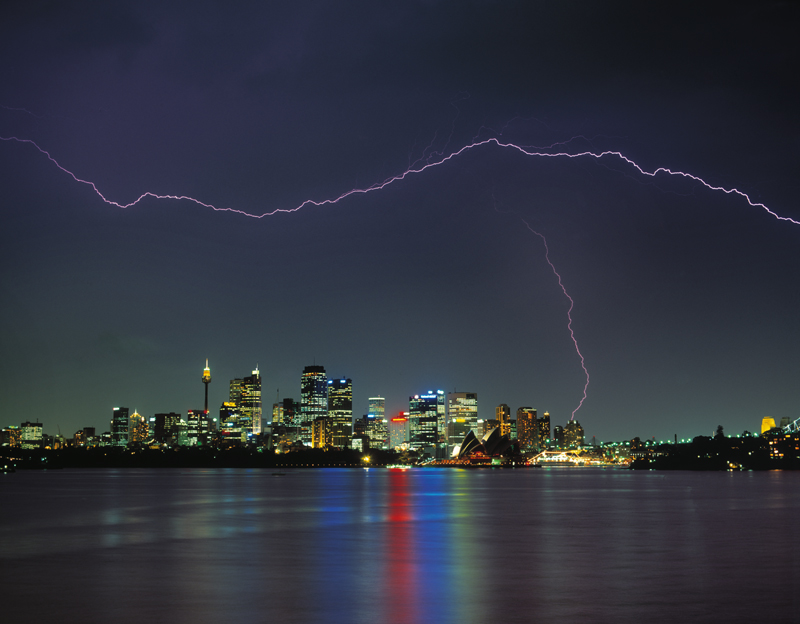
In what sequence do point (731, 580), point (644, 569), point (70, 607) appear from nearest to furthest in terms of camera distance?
point (70, 607) → point (731, 580) → point (644, 569)

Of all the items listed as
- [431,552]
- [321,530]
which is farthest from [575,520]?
[431,552]

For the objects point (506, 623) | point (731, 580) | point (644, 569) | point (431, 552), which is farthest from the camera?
point (431, 552)

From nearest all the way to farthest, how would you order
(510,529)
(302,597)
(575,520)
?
(302,597), (510,529), (575,520)

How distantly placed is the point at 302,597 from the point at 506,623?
18.4ft

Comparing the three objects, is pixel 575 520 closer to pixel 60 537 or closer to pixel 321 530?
pixel 321 530

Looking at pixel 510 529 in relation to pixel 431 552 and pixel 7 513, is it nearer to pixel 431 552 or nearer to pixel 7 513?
pixel 431 552

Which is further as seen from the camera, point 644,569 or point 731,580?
point 644,569

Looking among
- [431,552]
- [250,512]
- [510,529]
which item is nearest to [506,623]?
[431,552]

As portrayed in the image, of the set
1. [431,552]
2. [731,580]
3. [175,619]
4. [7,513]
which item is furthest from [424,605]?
[7,513]

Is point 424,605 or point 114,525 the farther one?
point 114,525

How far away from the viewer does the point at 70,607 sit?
17.8 meters

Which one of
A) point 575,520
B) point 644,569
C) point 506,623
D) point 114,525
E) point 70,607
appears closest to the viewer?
point 506,623

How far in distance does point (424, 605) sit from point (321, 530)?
75.0 feet

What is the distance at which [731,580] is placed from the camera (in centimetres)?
2191
